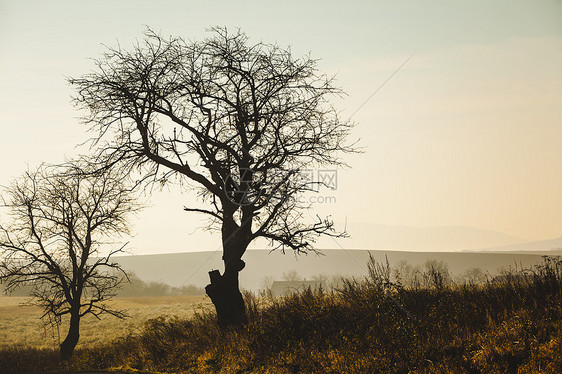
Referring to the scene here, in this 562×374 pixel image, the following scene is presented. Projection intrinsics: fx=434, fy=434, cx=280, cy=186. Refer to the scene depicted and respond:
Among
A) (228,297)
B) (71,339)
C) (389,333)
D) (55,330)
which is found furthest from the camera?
(55,330)

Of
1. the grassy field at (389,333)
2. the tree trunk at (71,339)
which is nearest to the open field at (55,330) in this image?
the tree trunk at (71,339)

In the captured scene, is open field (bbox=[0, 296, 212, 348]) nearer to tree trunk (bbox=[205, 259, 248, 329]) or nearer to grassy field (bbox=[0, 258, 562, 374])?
tree trunk (bbox=[205, 259, 248, 329])

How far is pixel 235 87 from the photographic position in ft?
42.4

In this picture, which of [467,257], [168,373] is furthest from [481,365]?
[467,257]

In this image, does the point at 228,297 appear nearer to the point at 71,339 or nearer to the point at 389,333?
the point at 389,333

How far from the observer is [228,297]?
1227cm

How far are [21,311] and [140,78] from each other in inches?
2163

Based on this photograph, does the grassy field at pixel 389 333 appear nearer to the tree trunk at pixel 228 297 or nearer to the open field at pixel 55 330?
the tree trunk at pixel 228 297

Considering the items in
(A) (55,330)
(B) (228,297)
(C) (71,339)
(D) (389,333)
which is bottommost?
(A) (55,330)

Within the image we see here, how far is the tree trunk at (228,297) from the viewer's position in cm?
1189

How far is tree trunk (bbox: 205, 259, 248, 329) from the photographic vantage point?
Result: 11895mm

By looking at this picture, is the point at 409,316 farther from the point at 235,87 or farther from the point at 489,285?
the point at 235,87

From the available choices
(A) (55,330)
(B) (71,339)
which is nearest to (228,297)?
(B) (71,339)

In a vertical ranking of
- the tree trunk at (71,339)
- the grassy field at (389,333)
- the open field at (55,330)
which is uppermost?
the grassy field at (389,333)
